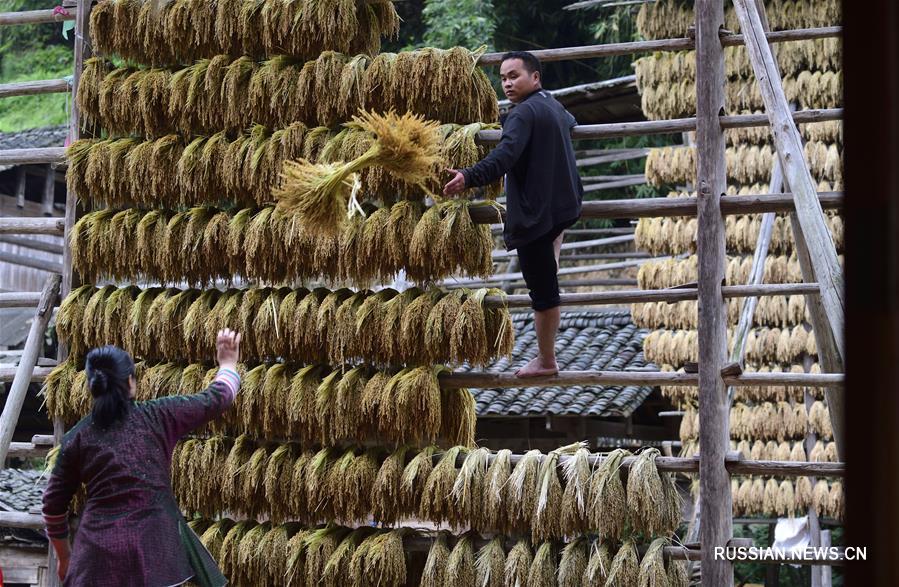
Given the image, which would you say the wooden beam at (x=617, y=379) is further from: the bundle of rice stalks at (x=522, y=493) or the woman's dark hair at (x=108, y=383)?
the woman's dark hair at (x=108, y=383)

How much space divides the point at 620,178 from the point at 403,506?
36.3 feet

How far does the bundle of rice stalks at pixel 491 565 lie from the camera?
5.08 meters

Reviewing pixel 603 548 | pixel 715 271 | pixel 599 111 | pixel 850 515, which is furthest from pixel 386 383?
pixel 599 111

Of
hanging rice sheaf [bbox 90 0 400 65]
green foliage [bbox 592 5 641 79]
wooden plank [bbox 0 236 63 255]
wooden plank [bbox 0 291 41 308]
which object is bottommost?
wooden plank [bbox 0 291 41 308]

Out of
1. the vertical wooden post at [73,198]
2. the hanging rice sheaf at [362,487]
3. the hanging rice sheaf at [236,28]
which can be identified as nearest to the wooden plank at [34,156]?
the vertical wooden post at [73,198]

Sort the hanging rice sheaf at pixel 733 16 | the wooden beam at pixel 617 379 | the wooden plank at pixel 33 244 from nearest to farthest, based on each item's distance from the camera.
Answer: the wooden beam at pixel 617 379 < the hanging rice sheaf at pixel 733 16 < the wooden plank at pixel 33 244

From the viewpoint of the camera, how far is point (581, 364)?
43.4ft

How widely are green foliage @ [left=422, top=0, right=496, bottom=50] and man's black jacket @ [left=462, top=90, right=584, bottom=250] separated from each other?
12710 mm

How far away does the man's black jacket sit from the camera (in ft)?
16.6

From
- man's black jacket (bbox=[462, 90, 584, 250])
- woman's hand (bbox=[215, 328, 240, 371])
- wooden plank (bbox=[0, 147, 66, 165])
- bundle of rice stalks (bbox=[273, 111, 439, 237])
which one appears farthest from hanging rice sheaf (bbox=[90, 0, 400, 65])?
woman's hand (bbox=[215, 328, 240, 371])

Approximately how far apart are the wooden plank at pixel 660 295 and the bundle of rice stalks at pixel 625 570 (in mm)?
1102

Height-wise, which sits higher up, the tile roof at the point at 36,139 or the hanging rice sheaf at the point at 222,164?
the tile roof at the point at 36,139

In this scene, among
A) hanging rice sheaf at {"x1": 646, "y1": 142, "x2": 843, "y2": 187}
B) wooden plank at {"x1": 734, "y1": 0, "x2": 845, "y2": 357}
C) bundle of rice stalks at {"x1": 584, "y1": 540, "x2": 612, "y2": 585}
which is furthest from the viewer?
hanging rice sheaf at {"x1": 646, "y1": 142, "x2": 843, "y2": 187}

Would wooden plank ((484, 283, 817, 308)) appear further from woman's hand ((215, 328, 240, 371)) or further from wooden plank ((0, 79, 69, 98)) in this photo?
wooden plank ((0, 79, 69, 98))
